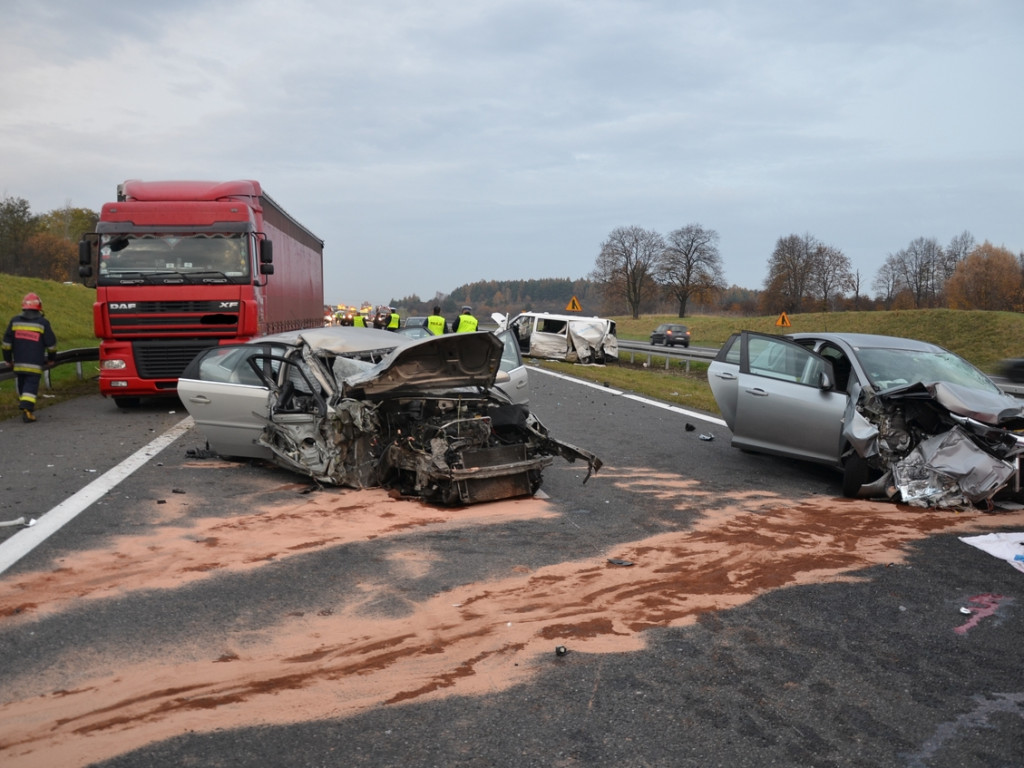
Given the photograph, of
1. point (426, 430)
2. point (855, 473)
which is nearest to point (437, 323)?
point (426, 430)

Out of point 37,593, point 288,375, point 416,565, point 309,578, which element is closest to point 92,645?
point 37,593

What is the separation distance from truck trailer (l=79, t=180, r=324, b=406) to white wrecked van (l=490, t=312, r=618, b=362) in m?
17.8

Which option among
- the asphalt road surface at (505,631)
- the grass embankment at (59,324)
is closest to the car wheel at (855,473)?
the asphalt road surface at (505,631)

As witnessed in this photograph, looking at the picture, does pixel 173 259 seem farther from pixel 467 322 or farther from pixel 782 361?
pixel 782 361

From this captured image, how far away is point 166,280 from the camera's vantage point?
573 inches

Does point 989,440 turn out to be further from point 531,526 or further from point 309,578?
point 309,578

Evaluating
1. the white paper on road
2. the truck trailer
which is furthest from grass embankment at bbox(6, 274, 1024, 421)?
the white paper on road

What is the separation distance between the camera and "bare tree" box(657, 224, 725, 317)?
95000 mm

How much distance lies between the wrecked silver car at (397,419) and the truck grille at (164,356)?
5.60 m

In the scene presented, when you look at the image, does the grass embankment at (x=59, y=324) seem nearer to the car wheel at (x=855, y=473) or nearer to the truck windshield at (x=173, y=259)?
the truck windshield at (x=173, y=259)

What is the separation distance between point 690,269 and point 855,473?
89789 millimetres

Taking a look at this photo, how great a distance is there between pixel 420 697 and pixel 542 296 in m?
147

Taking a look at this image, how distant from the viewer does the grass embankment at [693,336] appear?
767 inches

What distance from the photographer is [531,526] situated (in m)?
7.18
